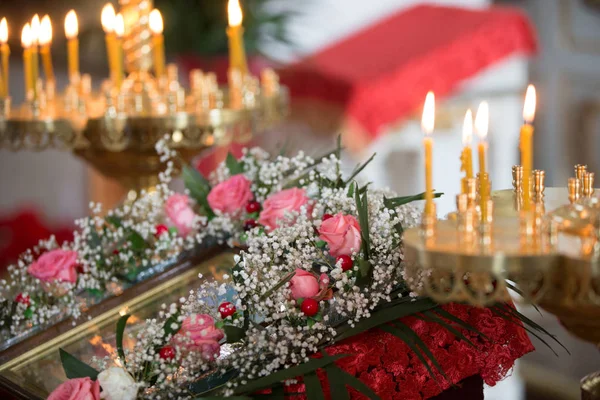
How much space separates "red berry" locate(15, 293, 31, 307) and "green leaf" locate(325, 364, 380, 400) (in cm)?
56

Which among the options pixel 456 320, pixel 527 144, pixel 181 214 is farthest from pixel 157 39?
pixel 527 144

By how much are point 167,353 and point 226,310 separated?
0.09 m

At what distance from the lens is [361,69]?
3338 mm

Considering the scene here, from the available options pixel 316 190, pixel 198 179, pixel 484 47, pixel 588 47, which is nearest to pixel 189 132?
pixel 198 179

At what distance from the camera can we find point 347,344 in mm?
1004

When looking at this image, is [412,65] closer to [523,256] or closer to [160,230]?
[160,230]

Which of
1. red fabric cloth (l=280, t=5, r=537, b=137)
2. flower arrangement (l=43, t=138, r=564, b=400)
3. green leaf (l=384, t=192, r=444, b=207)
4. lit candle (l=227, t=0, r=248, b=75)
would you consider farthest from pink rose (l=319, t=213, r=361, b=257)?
red fabric cloth (l=280, t=5, r=537, b=137)

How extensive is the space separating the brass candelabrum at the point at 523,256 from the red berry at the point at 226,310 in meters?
0.30

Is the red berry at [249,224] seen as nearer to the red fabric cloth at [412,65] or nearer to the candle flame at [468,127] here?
the candle flame at [468,127]

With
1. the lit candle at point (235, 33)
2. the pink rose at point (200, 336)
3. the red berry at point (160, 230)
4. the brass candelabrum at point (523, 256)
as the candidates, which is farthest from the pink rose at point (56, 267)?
the brass candelabrum at point (523, 256)

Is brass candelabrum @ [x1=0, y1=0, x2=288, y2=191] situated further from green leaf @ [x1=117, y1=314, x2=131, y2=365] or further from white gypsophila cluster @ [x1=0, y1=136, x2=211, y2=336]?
green leaf @ [x1=117, y1=314, x2=131, y2=365]

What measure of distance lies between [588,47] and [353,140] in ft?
6.85

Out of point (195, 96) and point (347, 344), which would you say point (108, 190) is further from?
point (347, 344)

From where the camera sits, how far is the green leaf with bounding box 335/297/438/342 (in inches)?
39.1
